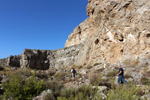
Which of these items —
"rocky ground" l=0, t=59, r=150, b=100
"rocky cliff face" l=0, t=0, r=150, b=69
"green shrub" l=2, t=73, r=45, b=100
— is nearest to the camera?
"rocky ground" l=0, t=59, r=150, b=100

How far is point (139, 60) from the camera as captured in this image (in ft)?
34.7

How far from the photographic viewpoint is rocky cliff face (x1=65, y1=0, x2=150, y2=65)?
11.2m

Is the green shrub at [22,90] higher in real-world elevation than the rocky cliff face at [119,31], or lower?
lower

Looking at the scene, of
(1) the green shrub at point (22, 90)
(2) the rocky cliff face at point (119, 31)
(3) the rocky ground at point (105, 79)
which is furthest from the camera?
(2) the rocky cliff face at point (119, 31)

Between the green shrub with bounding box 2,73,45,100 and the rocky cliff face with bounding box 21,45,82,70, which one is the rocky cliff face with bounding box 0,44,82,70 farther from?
the green shrub with bounding box 2,73,45,100

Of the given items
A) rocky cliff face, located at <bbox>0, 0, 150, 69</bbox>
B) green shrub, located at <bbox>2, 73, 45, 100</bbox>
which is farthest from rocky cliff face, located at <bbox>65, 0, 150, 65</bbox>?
green shrub, located at <bbox>2, 73, 45, 100</bbox>

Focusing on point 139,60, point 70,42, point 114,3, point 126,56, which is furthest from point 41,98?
point 70,42

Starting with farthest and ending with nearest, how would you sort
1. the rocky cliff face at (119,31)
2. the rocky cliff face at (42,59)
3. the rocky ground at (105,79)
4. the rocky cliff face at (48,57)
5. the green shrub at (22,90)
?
1. the rocky cliff face at (42,59)
2. the rocky cliff face at (48,57)
3. the rocky cliff face at (119,31)
4. the green shrub at (22,90)
5. the rocky ground at (105,79)

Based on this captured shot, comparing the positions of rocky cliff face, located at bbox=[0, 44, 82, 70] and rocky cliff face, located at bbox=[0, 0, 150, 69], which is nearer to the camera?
rocky cliff face, located at bbox=[0, 0, 150, 69]

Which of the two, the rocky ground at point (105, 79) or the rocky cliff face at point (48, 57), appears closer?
the rocky ground at point (105, 79)

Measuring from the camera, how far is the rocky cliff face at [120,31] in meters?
11.2

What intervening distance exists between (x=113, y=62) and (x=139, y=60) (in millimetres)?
3196

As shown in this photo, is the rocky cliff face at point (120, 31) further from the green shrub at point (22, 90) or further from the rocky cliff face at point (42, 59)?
the rocky cliff face at point (42, 59)

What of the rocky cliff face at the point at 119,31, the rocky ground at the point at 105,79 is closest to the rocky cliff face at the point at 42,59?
the rocky cliff face at the point at 119,31
